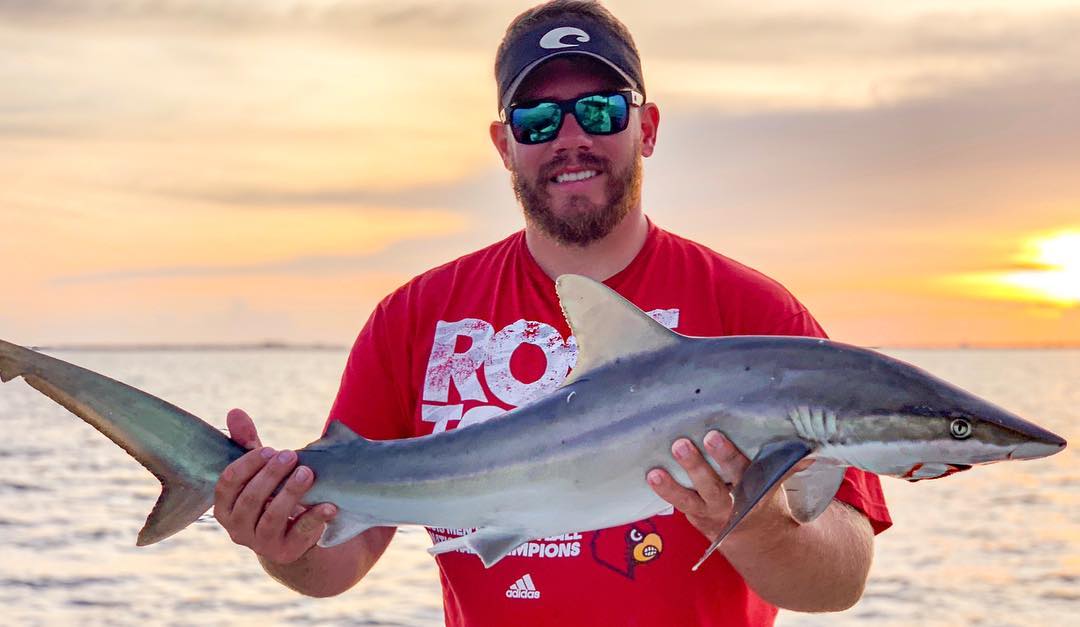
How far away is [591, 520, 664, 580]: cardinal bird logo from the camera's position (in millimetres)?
3795

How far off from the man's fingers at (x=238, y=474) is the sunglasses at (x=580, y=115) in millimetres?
1689

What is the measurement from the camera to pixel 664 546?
12.5 feet

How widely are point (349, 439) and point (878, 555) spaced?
1300 cm

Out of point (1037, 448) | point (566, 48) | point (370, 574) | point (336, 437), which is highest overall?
point (566, 48)

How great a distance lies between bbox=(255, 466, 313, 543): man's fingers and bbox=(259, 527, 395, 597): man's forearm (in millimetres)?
303

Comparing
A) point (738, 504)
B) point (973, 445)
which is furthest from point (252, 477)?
point (973, 445)

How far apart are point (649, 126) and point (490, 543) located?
2.17 meters

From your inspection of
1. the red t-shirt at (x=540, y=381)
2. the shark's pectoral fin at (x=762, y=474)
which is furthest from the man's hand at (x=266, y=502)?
the shark's pectoral fin at (x=762, y=474)

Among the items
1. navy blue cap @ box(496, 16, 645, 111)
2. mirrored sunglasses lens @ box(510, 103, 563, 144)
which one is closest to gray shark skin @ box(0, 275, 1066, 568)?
mirrored sunglasses lens @ box(510, 103, 563, 144)

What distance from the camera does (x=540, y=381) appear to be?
4.06 m

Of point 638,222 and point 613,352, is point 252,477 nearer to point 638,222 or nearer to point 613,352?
point 613,352

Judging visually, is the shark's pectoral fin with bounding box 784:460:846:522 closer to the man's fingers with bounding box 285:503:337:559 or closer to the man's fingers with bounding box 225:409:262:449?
the man's fingers with bounding box 285:503:337:559

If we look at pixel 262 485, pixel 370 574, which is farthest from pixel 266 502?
pixel 370 574

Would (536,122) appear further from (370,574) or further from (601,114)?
(370,574)
